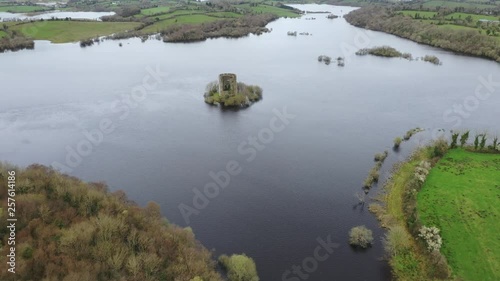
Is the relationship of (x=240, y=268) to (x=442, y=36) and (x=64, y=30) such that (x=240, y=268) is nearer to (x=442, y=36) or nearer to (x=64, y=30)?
(x=442, y=36)

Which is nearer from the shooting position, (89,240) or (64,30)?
(89,240)

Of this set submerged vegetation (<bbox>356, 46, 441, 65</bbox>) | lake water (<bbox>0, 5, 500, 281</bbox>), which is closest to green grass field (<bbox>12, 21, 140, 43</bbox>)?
lake water (<bbox>0, 5, 500, 281</bbox>)

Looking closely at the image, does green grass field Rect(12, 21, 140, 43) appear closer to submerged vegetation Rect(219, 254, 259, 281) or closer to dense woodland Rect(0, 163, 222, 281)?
dense woodland Rect(0, 163, 222, 281)

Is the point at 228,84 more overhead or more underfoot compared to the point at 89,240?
more underfoot

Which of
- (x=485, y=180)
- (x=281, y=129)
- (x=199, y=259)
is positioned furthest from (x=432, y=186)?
(x=199, y=259)

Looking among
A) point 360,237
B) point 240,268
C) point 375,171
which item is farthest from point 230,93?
point 240,268

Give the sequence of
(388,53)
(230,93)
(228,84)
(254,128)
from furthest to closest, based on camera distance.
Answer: (388,53) → (228,84) → (230,93) → (254,128)

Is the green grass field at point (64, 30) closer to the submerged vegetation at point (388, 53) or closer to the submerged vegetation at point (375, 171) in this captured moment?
the submerged vegetation at point (388, 53)
